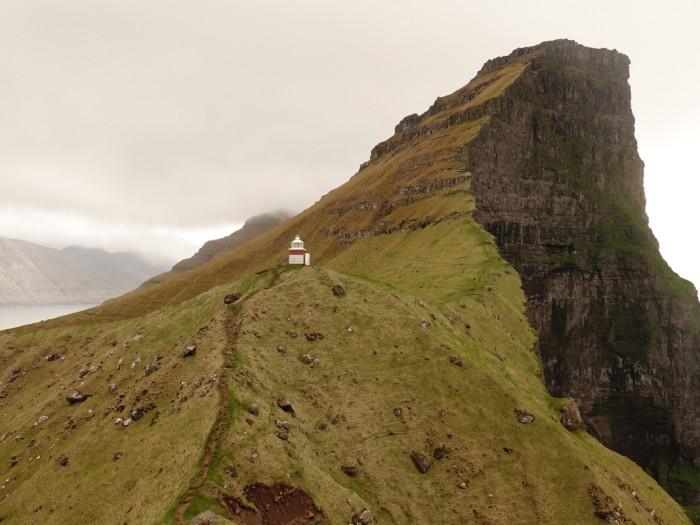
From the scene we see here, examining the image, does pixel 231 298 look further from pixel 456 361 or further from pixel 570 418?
pixel 570 418

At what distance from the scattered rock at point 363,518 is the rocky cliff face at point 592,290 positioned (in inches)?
3679

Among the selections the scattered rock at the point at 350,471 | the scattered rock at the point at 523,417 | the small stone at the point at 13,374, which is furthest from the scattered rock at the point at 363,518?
the small stone at the point at 13,374

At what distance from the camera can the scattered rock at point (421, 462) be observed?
36.7 m

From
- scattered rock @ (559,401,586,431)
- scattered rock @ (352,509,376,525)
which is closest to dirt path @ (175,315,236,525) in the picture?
scattered rock @ (352,509,376,525)

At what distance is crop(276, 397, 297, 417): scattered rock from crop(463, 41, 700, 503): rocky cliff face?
292 ft

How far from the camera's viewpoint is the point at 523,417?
41.2 metres

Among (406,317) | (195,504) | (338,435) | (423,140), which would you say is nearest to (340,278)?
(406,317)

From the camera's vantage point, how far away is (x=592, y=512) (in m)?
34.8

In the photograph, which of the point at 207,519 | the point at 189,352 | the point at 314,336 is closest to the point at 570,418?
the point at 314,336

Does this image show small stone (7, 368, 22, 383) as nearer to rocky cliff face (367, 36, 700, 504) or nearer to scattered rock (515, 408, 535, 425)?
scattered rock (515, 408, 535, 425)

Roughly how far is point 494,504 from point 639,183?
16379 cm

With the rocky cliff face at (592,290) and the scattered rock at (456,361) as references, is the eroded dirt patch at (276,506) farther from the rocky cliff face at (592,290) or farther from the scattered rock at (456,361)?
the rocky cliff face at (592,290)

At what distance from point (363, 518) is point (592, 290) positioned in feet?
398

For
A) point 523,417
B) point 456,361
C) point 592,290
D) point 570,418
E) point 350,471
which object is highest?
point 456,361
